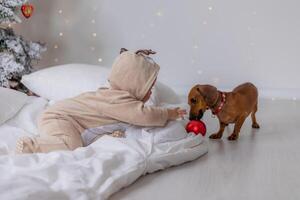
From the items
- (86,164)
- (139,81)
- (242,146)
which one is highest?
(139,81)

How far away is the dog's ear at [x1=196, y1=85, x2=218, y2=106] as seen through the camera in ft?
6.79

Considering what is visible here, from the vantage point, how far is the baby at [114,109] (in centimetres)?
180

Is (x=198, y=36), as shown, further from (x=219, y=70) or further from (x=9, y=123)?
(x=9, y=123)

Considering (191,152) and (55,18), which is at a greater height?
(55,18)

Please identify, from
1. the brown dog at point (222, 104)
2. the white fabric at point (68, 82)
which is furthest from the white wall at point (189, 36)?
the brown dog at point (222, 104)

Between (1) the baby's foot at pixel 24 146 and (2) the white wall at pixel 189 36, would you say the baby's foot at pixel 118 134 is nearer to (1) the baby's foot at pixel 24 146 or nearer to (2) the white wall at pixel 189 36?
(1) the baby's foot at pixel 24 146

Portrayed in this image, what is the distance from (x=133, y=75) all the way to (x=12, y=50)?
1080 mm

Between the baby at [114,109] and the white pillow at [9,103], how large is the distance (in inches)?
10.3

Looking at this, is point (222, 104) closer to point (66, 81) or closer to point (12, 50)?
point (66, 81)

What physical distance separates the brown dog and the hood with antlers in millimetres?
266

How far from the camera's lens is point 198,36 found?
3.13 meters

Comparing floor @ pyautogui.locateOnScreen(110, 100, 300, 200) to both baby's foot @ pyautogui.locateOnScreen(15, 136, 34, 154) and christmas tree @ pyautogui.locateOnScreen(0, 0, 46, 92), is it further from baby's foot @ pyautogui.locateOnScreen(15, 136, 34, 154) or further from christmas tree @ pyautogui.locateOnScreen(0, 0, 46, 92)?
christmas tree @ pyautogui.locateOnScreen(0, 0, 46, 92)

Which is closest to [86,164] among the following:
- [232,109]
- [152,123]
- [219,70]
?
[152,123]

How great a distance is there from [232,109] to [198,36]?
1.11 m
